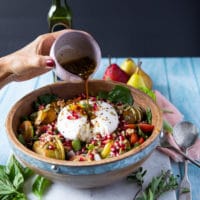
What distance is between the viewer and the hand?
1.40m

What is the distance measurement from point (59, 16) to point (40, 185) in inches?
40.3

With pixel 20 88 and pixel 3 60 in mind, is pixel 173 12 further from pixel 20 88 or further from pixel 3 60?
pixel 3 60

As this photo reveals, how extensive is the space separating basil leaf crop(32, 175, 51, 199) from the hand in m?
0.36

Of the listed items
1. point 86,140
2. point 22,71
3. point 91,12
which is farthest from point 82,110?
point 91,12

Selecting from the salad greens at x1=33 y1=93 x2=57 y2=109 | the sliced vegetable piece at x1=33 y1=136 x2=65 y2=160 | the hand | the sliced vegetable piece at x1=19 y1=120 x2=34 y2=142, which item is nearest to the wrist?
the hand

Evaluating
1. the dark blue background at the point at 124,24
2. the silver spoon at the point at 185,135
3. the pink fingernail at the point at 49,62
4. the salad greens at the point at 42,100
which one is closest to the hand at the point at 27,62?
the pink fingernail at the point at 49,62

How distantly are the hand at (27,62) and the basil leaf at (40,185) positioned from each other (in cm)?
36

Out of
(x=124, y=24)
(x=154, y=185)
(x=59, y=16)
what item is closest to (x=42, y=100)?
(x=154, y=185)

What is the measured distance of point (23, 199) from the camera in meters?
1.28

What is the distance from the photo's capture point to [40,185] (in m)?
1.32

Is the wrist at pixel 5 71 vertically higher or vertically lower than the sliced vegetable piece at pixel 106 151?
higher

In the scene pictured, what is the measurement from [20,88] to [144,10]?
1372 mm

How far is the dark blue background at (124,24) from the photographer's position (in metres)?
3.14

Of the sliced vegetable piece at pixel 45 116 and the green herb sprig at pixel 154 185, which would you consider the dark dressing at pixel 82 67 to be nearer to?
the sliced vegetable piece at pixel 45 116
